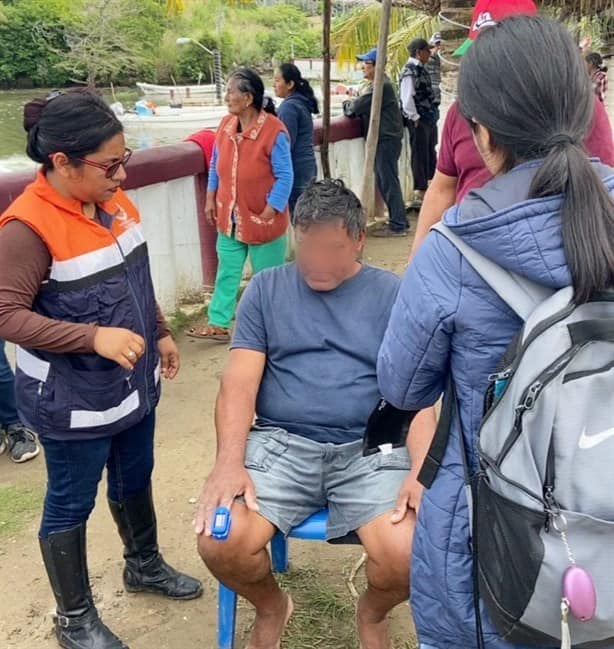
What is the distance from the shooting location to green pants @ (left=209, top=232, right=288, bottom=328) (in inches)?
187

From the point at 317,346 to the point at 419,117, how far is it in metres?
6.16

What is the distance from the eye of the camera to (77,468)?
2240 mm

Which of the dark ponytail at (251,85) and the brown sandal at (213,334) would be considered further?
the brown sandal at (213,334)

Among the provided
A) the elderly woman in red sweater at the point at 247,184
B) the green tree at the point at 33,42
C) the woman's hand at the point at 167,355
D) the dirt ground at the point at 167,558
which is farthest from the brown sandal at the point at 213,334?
the green tree at the point at 33,42

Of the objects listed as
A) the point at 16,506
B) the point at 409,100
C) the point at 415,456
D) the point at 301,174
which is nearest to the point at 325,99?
the point at 301,174

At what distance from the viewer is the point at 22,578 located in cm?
280

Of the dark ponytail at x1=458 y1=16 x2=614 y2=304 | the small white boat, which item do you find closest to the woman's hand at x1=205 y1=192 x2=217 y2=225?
the dark ponytail at x1=458 y1=16 x2=614 y2=304

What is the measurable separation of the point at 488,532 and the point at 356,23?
501 inches

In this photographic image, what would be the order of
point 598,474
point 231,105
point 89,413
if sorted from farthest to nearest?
1. point 231,105
2. point 89,413
3. point 598,474

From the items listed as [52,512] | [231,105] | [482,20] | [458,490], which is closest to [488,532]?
[458,490]

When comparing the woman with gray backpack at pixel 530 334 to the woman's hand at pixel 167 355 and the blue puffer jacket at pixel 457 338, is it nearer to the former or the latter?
the blue puffer jacket at pixel 457 338

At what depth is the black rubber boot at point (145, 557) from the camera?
2596mm

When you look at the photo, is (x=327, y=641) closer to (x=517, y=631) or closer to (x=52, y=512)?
(x=52, y=512)

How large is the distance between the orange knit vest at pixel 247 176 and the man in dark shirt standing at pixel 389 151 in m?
2.73
